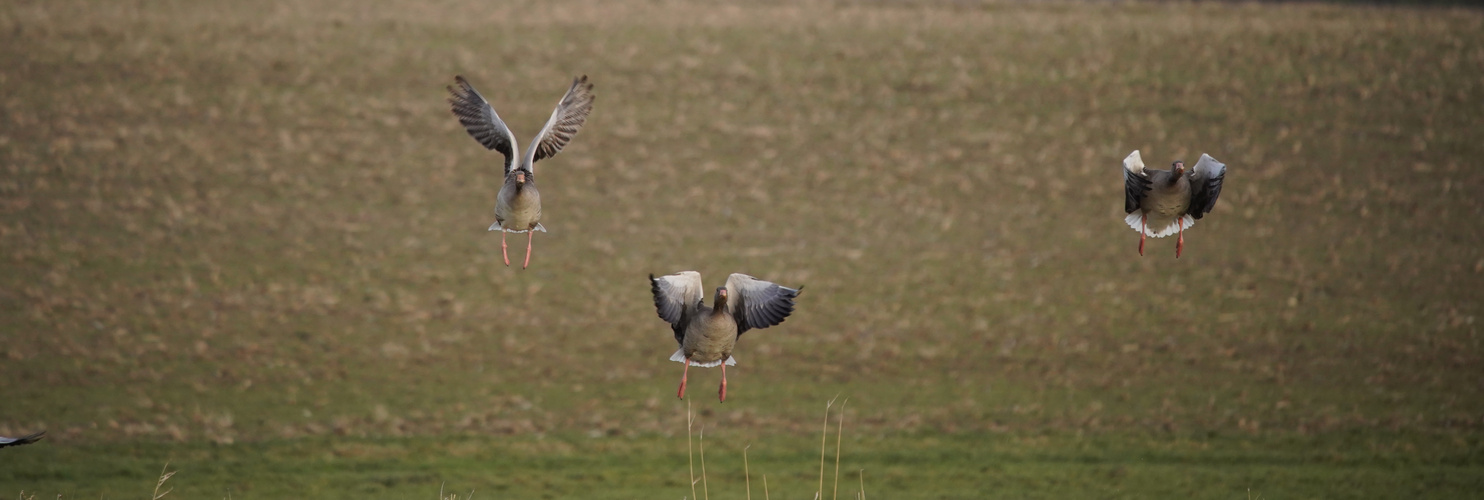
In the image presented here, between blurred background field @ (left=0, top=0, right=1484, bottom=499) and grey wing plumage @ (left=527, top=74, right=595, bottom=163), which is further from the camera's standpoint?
blurred background field @ (left=0, top=0, right=1484, bottom=499)

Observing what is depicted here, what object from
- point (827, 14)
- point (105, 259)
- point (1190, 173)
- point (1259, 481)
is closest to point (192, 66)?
point (105, 259)

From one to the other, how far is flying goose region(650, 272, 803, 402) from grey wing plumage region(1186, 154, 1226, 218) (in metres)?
2.26

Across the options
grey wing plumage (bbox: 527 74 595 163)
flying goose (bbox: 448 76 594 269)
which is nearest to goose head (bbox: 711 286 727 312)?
flying goose (bbox: 448 76 594 269)

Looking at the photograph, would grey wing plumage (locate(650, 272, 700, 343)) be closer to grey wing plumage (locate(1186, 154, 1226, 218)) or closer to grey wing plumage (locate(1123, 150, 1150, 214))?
grey wing plumage (locate(1123, 150, 1150, 214))

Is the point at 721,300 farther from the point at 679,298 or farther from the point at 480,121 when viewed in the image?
the point at 480,121

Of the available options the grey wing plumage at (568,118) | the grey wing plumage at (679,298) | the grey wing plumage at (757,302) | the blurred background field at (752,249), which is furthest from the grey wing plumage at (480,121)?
the blurred background field at (752,249)

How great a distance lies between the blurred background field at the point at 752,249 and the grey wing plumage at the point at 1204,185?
800 cm

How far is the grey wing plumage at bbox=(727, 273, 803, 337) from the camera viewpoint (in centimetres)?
750

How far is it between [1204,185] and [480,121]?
13.8ft

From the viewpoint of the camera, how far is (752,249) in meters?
24.9

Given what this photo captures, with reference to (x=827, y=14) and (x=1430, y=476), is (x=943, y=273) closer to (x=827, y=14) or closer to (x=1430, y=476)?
(x=1430, y=476)

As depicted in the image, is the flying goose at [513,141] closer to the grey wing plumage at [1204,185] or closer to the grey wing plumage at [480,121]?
the grey wing plumage at [480,121]

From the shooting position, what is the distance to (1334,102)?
3203cm

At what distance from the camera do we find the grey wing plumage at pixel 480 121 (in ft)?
26.3
